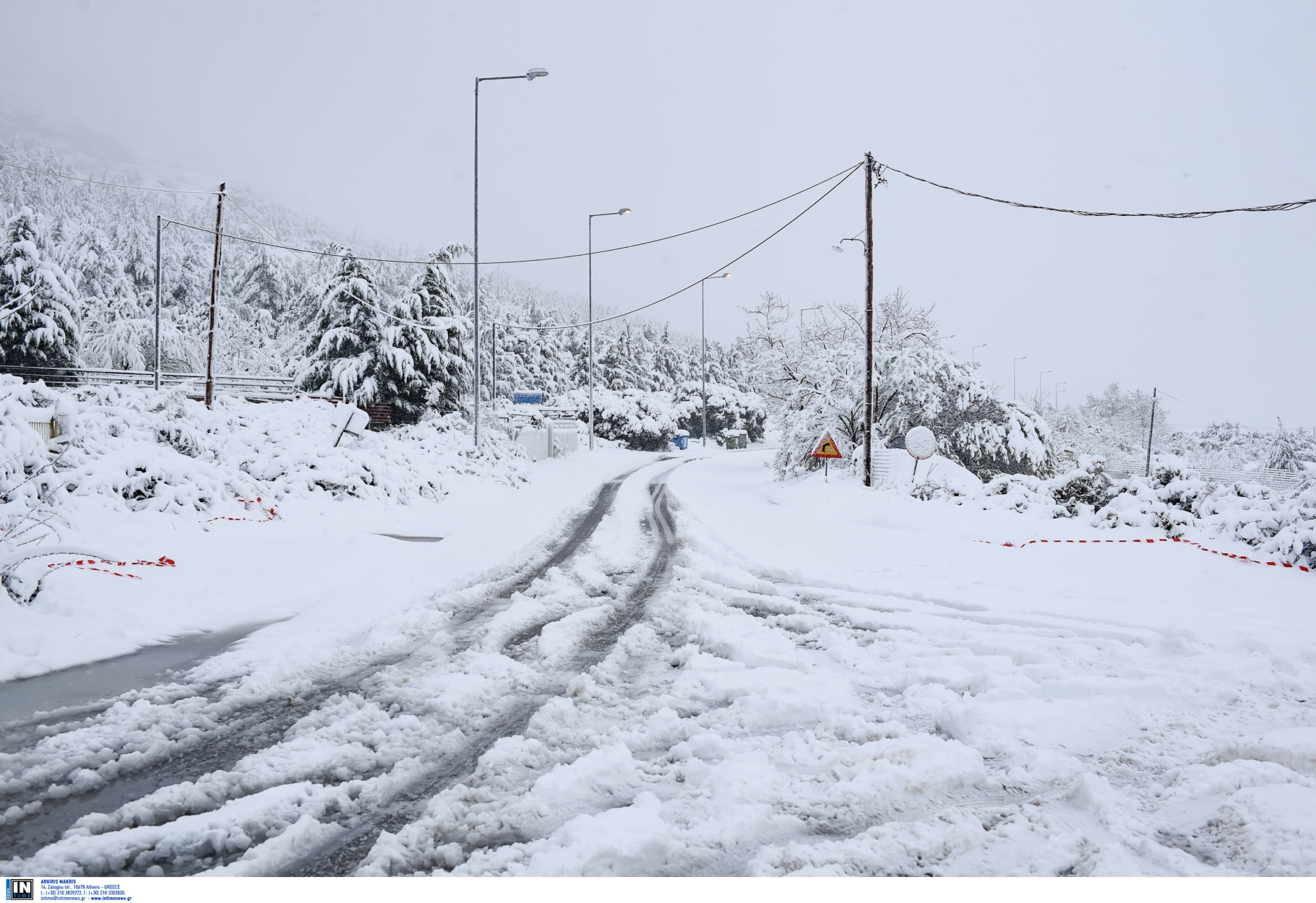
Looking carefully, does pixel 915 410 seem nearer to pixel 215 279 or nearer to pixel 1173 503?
pixel 1173 503

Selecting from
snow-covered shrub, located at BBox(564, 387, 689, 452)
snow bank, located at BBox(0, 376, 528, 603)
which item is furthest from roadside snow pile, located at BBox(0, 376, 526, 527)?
snow-covered shrub, located at BBox(564, 387, 689, 452)

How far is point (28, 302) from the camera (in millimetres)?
26078

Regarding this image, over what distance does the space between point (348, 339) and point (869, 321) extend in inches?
789

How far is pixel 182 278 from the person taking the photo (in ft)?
165

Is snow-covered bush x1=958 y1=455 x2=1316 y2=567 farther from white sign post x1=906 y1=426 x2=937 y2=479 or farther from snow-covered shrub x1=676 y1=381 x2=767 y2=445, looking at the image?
snow-covered shrub x1=676 y1=381 x2=767 y2=445

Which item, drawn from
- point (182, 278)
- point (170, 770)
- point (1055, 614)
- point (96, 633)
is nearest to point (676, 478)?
point (1055, 614)

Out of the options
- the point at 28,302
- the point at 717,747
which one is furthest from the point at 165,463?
the point at 28,302

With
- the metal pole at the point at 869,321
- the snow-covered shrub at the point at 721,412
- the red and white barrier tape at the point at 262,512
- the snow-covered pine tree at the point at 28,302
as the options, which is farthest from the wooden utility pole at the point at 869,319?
the snow-covered shrub at the point at 721,412

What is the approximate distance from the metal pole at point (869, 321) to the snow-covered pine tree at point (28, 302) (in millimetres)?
31077

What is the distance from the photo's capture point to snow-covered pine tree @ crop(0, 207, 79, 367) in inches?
1022

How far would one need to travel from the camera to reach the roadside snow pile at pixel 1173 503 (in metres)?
8.35

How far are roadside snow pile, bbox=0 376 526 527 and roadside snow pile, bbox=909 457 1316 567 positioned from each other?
1241cm
